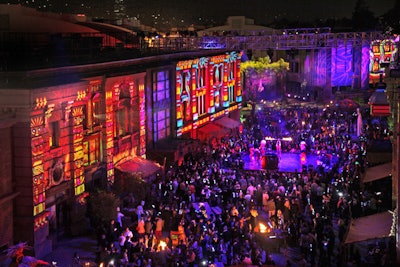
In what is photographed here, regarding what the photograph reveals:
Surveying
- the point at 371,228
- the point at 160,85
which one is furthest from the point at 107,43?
the point at 371,228

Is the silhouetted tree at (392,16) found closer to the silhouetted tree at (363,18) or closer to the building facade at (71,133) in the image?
the silhouetted tree at (363,18)

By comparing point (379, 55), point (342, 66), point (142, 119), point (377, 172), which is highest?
point (379, 55)

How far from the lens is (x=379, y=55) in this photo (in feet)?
206

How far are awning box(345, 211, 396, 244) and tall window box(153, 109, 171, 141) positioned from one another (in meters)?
17.3

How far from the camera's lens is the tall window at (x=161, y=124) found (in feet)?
127

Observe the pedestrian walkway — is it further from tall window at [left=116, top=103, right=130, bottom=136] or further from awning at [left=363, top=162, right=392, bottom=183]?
awning at [left=363, top=162, right=392, bottom=183]

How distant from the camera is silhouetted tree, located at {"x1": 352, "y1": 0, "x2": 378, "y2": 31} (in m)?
92.9

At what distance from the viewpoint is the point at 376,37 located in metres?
47.8

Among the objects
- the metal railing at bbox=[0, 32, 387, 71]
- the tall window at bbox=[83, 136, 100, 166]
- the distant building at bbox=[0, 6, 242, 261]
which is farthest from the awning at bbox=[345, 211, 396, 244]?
the metal railing at bbox=[0, 32, 387, 71]

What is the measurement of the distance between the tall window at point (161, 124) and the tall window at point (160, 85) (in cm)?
92

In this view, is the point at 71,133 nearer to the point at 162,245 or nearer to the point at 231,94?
the point at 162,245

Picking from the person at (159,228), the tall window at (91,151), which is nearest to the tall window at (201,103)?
the tall window at (91,151)

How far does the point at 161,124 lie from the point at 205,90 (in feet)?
31.0

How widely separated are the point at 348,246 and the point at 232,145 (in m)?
21.2
